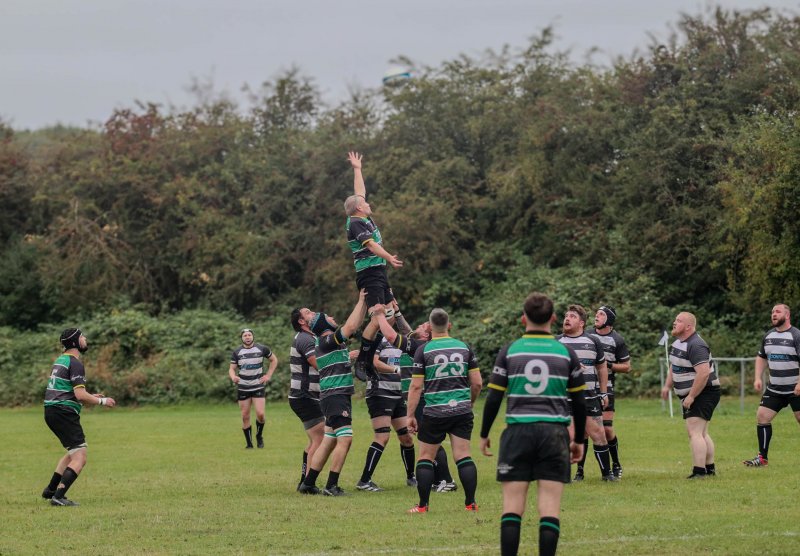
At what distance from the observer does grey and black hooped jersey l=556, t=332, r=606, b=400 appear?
1512 cm

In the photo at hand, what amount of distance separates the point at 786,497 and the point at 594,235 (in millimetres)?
25122

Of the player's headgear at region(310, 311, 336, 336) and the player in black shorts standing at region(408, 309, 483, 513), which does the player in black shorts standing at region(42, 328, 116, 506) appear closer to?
the player's headgear at region(310, 311, 336, 336)

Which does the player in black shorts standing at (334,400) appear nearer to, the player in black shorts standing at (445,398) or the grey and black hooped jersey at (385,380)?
the grey and black hooped jersey at (385,380)

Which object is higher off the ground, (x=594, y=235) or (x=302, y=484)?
(x=594, y=235)

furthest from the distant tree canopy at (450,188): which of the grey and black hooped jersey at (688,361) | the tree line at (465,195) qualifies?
the grey and black hooped jersey at (688,361)

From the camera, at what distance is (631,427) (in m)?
23.8

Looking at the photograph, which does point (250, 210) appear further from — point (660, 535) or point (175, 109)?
point (660, 535)

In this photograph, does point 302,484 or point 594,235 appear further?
point 594,235

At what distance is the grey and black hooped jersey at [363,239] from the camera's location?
14.4 m

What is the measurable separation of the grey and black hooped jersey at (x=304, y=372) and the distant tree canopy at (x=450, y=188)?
17785mm

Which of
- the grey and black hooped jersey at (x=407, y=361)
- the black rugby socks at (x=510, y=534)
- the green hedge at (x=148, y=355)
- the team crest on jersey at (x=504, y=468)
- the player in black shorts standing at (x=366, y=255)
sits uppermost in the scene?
the player in black shorts standing at (x=366, y=255)

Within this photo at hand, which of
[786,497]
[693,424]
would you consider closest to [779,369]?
[693,424]

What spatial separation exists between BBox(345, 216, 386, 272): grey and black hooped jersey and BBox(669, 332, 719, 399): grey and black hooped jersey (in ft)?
13.5

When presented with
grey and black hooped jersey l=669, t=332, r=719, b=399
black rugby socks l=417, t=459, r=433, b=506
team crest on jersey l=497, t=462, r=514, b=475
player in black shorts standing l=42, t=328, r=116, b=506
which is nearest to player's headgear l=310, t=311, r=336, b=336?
player in black shorts standing l=42, t=328, r=116, b=506
